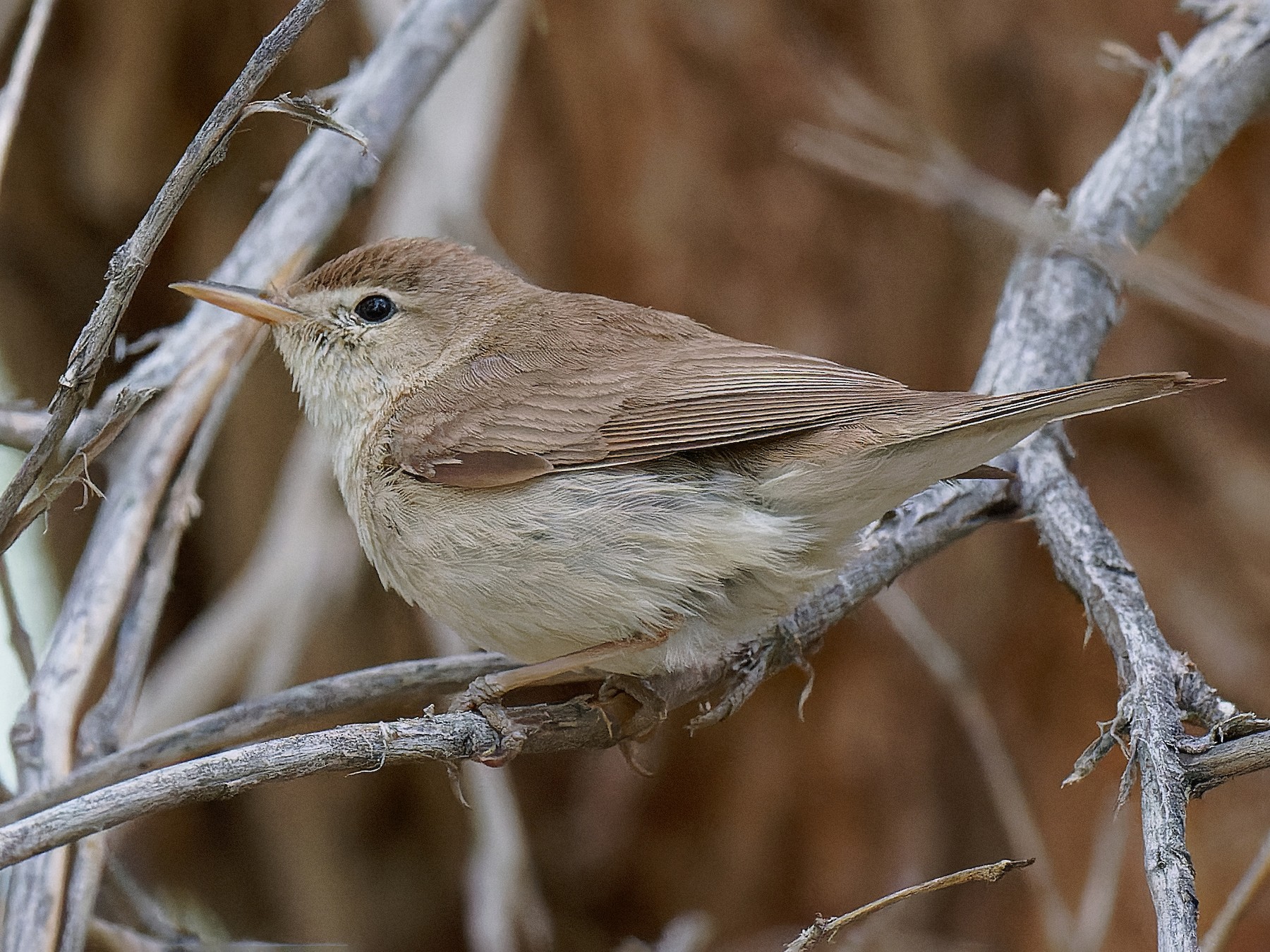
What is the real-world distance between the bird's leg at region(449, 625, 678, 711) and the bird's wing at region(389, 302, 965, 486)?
40 cm

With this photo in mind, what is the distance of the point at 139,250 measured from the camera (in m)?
1.93

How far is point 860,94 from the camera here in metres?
4.45

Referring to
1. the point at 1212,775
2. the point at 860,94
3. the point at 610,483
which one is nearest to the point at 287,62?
the point at 860,94

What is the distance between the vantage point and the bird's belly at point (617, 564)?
273 centimetres

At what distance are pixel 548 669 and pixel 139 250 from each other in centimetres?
130

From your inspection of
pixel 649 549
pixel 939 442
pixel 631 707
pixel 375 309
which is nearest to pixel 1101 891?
pixel 631 707

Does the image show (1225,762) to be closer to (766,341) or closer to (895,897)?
(895,897)

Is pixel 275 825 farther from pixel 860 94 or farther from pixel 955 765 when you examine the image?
pixel 860 94

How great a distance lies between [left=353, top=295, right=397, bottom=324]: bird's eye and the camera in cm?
344

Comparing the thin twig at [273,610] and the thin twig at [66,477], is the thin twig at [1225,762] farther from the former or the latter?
the thin twig at [273,610]

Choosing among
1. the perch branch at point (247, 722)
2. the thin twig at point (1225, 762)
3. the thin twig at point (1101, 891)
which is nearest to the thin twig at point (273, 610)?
the perch branch at point (247, 722)

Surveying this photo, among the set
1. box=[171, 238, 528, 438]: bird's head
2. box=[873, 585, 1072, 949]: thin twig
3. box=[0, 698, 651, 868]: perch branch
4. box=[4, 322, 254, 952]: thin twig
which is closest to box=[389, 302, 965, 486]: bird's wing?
box=[171, 238, 528, 438]: bird's head

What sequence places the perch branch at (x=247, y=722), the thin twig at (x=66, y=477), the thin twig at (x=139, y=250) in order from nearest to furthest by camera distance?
the thin twig at (x=139, y=250), the thin twig at (x=66, y=477), the perch branch at (x=247, y=722)

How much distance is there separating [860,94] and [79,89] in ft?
9.66
